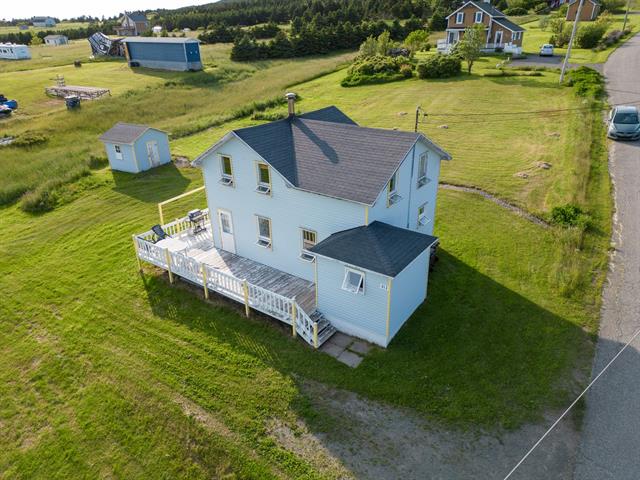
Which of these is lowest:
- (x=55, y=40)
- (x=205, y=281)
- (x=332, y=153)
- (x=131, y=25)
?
(x=205, y=281)

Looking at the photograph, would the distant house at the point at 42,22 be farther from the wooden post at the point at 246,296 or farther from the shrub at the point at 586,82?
the wooden post at the point at 246,296

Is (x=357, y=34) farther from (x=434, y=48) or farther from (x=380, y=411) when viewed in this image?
(x=380, y=411)

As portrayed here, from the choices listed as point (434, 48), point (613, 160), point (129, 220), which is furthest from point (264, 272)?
point (434, 48)

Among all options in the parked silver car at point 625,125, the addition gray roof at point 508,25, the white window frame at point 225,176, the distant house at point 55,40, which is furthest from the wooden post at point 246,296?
the distant house at point 55,40

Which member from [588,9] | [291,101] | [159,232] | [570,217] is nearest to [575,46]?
[588,9]

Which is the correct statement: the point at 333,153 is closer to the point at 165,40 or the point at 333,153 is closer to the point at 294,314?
the point at 294,314

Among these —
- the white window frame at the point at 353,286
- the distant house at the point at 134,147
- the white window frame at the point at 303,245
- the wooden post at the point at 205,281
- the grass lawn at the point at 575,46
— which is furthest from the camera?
the grass lawn at the point at 575,46
